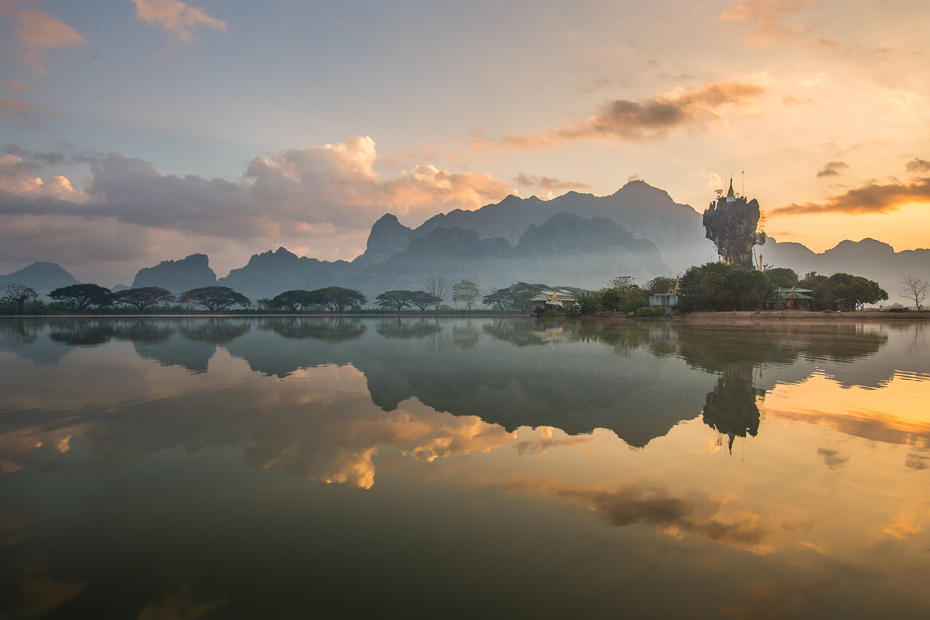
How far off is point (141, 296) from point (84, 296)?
8.94 m

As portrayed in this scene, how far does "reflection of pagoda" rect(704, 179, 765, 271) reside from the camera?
98.7m

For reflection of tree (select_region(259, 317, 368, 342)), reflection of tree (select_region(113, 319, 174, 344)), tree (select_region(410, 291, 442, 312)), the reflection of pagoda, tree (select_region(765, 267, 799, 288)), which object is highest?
the reflection of pagoda

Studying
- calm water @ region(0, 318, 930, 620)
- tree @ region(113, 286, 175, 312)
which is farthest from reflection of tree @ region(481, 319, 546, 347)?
tree @ region(113, 286, 175, 312)

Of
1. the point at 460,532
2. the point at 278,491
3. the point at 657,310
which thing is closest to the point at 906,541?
the point at 460,532

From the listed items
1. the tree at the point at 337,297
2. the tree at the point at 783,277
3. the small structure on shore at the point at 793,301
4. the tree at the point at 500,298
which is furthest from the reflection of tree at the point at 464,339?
the tree at the point at 500,298

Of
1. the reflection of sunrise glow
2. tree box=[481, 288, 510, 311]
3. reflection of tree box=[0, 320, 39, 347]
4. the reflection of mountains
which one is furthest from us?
tree box=[481, 288, 510, 311]

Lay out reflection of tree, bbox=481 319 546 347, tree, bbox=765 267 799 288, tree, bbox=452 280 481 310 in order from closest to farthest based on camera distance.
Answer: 1. reflection of tree, bbox=481 319 546 347
2. tree, bbox=765 267 799 288
3. tree, bbox=452 280 481 310

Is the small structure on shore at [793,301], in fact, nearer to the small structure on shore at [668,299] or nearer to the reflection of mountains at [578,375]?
the small structure on shore at [668,299]

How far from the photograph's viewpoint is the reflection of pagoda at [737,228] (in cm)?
9869

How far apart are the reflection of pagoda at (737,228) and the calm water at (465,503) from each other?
10330 cm

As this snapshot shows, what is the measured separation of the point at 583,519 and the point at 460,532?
1.23 meters

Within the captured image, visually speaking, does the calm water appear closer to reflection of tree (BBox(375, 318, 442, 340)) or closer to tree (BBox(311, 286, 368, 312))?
reflection of tree (BBox(375, 318, 442, 340))

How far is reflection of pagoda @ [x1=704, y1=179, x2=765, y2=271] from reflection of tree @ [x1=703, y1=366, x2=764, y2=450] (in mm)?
101870

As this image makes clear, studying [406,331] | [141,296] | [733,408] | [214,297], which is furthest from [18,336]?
[141,296]
